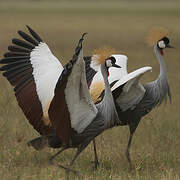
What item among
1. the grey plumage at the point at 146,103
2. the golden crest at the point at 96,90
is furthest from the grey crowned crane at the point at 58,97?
the grey plumage at the point at 146,103

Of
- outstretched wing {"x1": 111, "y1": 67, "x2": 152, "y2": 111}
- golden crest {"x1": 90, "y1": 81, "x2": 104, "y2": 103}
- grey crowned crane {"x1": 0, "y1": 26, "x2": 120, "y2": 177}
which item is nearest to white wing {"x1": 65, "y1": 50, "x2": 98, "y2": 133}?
grey crowned crane {"x1": 0, "y1": 26, "x2": 120, "y2": 177}

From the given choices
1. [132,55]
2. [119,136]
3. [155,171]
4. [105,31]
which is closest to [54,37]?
[105,31]

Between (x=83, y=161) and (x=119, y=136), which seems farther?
(x=119, y=136)

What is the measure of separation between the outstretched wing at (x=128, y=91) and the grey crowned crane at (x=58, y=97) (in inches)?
13.0

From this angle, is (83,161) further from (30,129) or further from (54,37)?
(54,37)

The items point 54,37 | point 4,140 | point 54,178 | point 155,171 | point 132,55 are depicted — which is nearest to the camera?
point 54,178

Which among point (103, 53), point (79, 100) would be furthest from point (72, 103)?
point (103, 53)

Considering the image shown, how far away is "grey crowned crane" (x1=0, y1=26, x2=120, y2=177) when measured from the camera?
479 centimetres

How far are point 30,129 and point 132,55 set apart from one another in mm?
9284

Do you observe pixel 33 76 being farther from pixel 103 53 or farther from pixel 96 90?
pixel 103 53

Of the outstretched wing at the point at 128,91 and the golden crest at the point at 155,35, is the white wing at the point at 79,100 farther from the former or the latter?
the golden crest at the point at 155,35

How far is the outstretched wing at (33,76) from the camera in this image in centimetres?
562

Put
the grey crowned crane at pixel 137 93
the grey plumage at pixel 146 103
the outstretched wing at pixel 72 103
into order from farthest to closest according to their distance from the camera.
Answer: the grey plumage at pixel 146 103
the grey crowned crane at pixel 137 93
the outstretched wing at pixel 72 103

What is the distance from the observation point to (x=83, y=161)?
616 cm
